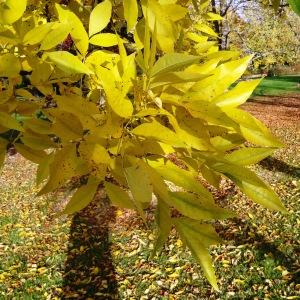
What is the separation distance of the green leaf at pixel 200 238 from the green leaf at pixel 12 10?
501 millimetres

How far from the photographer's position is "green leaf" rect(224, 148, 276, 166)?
2.62ft

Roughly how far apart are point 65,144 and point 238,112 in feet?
1.06

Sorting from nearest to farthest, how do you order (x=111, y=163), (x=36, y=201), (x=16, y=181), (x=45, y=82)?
(x=111, y=163), (x=45, y=82), (x=36, y=201), (x=16, y=181)

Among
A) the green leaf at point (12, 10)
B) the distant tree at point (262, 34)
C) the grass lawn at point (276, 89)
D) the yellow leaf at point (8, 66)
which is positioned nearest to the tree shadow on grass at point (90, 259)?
the yellow leaf at point (8, 66)

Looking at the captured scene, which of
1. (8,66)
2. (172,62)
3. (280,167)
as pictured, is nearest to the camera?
(172,62)

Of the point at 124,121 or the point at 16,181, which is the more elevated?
the point at 124,121

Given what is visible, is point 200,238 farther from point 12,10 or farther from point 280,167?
point 280,167

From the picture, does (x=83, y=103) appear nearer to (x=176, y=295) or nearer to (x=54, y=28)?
(x=54, y=28)

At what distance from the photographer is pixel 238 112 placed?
26.4 inches

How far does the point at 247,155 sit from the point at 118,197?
272 millimetres

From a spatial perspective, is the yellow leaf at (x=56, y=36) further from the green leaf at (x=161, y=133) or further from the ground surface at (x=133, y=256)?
the ground surface at (x=133, y=256)

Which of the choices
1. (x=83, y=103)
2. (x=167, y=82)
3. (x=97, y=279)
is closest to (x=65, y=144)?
(x=83, y=103)

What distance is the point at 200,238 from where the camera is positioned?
31.3 inches

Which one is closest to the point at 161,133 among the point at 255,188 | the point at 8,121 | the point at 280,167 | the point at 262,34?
the point at 255,188
